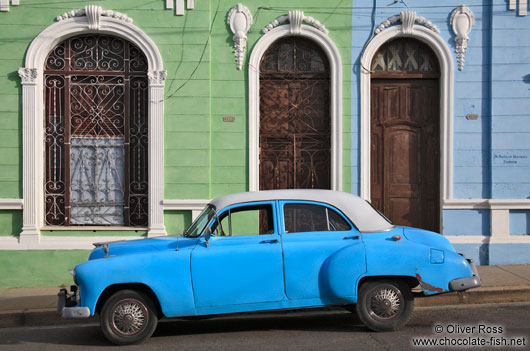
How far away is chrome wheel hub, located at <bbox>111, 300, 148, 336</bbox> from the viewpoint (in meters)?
6.43

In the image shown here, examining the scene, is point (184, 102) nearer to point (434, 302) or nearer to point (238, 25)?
point (238, 25)

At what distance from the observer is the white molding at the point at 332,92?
34.7 feet

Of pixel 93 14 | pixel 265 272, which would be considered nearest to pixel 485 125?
pixel 265 272

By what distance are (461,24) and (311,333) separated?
260 inches

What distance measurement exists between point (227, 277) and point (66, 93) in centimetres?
578

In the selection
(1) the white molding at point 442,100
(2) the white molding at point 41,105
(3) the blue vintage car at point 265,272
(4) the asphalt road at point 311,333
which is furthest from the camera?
(1) the white molding at point 442,100

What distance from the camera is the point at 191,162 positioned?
10.5 metres

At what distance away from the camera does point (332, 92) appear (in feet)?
35.2

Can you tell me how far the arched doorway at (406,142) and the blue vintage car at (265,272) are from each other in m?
4.23

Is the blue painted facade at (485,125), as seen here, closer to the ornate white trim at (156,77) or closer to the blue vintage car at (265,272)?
the ornate white trim at (156,77)

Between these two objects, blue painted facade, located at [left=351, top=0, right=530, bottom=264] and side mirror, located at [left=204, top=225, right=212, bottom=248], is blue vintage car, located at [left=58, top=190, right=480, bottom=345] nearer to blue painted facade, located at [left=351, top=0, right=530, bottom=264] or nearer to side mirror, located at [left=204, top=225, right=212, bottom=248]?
side mirror, located at [left=204, top=225, right=212, bottom=248]

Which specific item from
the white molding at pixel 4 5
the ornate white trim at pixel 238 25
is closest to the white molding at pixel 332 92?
the ornate white trim at pixel 238 25

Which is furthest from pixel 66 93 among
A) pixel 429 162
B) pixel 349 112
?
pixel 429 162

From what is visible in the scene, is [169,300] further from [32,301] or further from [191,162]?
[191,162]
